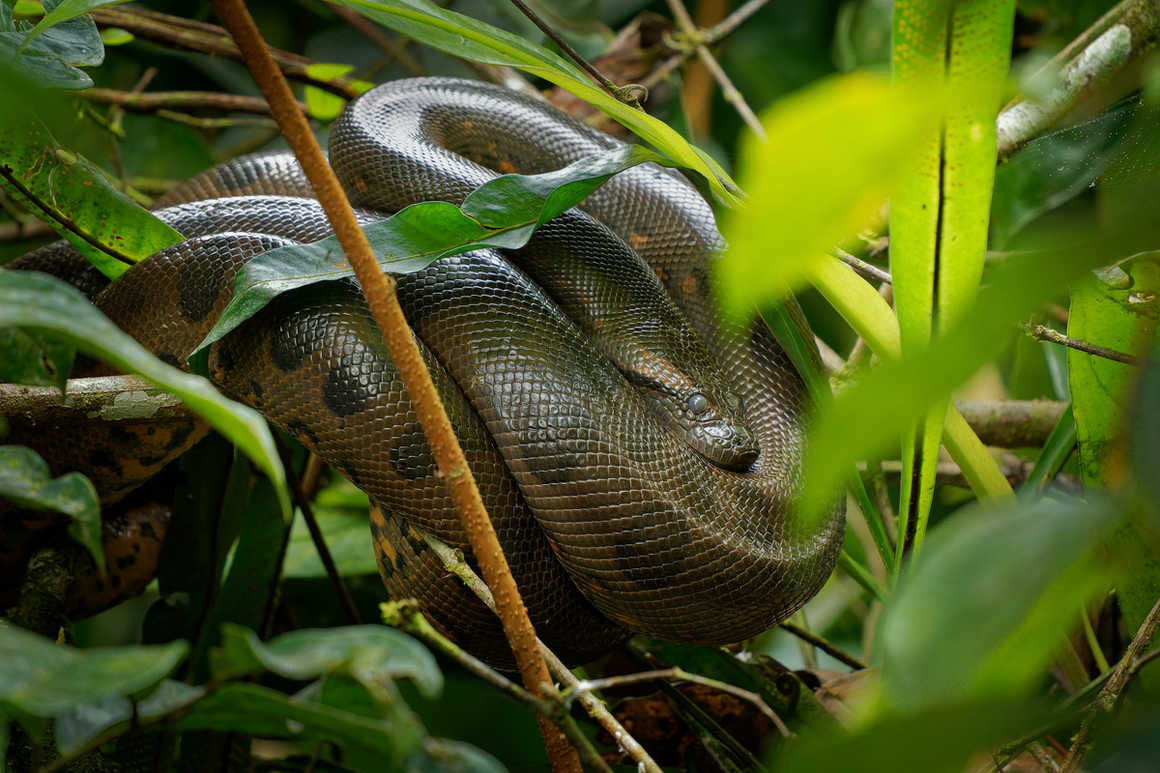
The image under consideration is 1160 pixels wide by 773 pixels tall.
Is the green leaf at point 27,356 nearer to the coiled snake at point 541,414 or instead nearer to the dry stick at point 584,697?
the coiled snake at point 541,414

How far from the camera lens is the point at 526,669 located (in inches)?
38.4

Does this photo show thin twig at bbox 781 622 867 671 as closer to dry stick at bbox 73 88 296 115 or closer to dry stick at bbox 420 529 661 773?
dry stick at bbox 420 529 661 773

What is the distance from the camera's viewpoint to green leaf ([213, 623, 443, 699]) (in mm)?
680

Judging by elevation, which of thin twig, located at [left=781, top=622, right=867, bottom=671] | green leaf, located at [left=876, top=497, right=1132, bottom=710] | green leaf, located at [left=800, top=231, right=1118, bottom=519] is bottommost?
thin twig, located at [left=781, top=622, right=867, bottom=671]

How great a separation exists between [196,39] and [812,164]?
2.60 metres

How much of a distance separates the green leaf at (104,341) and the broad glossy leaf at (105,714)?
25 cm

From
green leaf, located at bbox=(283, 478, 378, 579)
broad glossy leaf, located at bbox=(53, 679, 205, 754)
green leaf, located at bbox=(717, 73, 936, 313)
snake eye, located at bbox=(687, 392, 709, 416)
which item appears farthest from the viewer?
green leaf, located at bbox=(283, 478, 378, 579)

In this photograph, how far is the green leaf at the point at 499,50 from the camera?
47.6 inches

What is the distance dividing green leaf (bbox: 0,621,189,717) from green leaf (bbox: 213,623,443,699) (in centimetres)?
5

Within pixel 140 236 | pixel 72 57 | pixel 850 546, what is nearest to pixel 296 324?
pixel 140 236

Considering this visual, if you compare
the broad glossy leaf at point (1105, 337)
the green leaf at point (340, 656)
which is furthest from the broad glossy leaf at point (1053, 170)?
the green leaf at point (340, 656)

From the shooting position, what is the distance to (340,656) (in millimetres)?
699

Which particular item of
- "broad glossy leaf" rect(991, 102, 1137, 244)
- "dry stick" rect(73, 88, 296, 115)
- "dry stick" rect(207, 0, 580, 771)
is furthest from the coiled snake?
"dry stick" rect(73, 88, 296, 115)

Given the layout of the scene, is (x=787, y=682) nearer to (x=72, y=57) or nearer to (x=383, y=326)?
(x=383, y=326)
